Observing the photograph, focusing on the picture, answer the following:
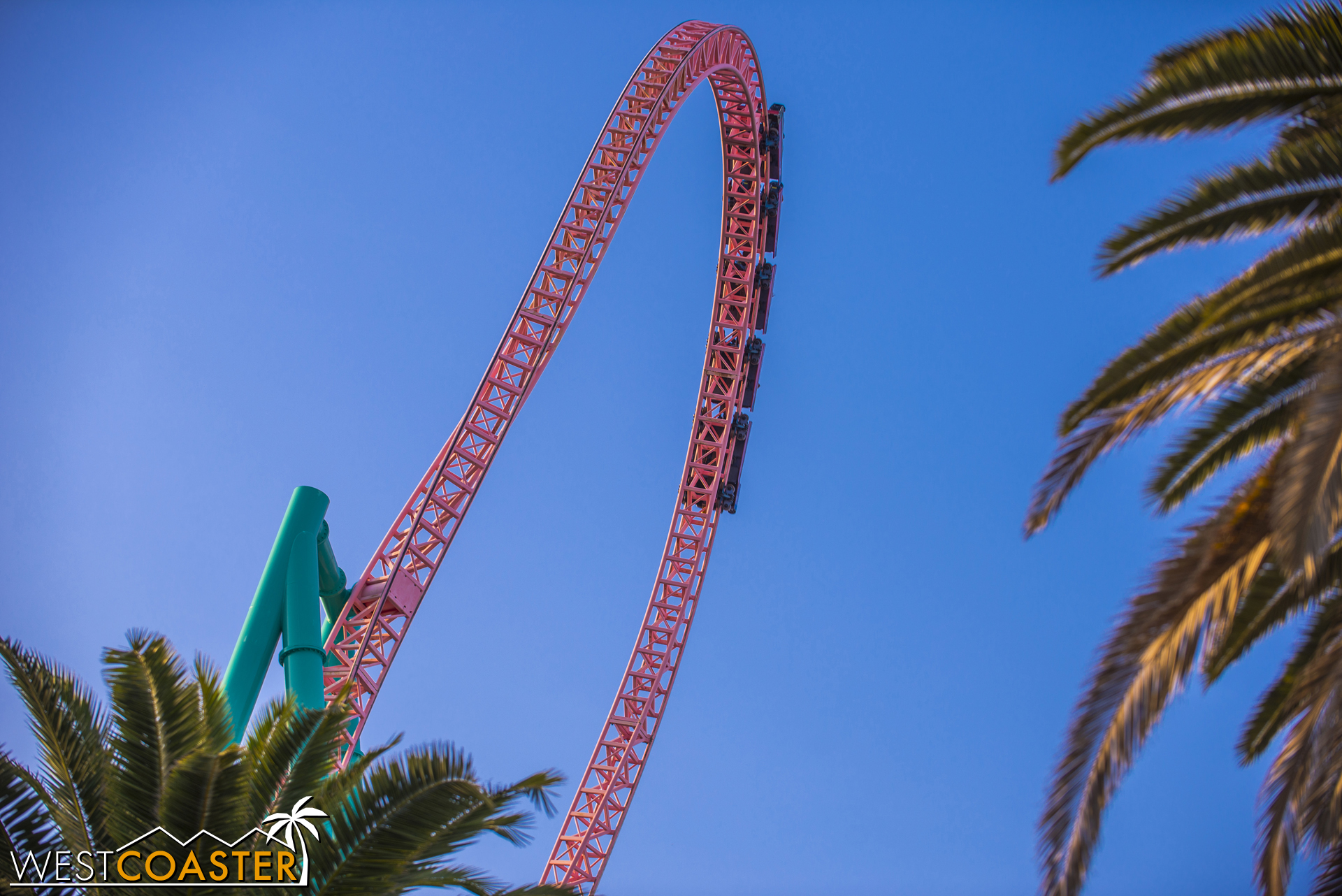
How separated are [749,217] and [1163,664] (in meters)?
28.7

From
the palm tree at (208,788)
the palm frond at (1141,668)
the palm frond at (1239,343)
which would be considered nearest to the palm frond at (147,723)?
the palm tree at (208,788)

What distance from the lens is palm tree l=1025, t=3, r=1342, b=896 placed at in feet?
25.5

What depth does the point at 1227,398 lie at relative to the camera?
8.25 meters

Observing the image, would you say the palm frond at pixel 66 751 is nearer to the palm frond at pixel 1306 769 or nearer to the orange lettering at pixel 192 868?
the orange lettering at pixel 192 868

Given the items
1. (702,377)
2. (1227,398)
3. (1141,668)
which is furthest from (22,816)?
(702,377)

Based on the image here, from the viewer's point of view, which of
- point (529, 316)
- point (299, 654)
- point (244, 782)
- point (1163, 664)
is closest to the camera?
point (1163, 664)

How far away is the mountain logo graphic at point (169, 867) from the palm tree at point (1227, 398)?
232 inches

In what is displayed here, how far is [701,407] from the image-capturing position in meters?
35.0

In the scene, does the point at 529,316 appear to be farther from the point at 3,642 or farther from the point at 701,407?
the point at 3,642

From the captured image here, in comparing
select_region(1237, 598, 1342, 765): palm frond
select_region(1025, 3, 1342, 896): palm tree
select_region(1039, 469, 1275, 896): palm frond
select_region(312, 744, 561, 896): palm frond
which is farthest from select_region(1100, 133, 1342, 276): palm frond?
select_region(312, 744, 561, 896): palm frond

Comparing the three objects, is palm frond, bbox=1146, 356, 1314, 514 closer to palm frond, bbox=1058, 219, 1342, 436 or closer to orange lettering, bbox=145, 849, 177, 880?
palm frond, bbox=1058, 219, 1342, 436

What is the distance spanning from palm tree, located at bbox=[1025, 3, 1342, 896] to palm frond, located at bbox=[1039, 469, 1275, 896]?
11 mm

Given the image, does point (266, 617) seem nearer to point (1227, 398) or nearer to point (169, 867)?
point (169, 867)

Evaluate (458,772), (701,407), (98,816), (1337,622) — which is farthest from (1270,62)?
(701,407)
